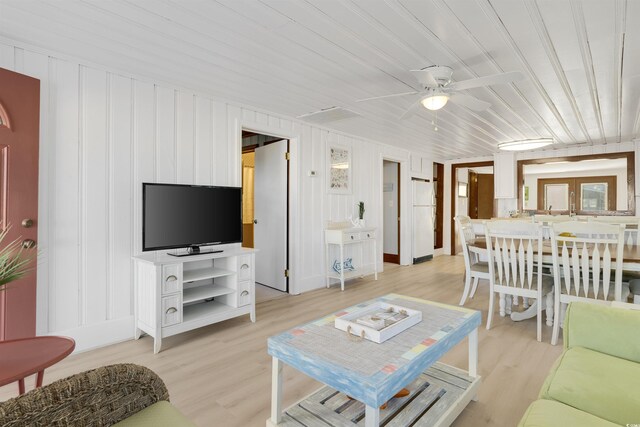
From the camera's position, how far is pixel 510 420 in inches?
70.1

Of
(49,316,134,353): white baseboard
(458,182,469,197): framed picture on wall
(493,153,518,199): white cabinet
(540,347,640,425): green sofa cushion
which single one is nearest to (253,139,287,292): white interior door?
(49,316,134,353): white baseboard

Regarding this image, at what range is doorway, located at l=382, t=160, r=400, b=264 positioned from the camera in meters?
6.61

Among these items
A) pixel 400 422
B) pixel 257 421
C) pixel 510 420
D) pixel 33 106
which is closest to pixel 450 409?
pixel 400 422

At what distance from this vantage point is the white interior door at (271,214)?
4.41 metres

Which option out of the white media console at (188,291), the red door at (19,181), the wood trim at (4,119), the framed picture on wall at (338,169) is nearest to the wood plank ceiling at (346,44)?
the red door at (19,181)

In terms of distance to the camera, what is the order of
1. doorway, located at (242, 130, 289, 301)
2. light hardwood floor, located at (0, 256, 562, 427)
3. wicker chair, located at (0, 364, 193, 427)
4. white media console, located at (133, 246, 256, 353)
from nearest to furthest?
wicker chair, located at (0, 364, 193, 427), light hardwood floor, located at (0, 256, 562, 427), white media console, located at (133, 246, 256, 353), doorway, located at (242, 130, 289, 301)

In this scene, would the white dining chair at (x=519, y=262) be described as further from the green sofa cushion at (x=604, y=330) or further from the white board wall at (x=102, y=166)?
the white board wall at (x=102, y=166)

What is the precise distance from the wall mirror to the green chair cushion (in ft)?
20.9

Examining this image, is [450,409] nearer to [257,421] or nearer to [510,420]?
[510,420]

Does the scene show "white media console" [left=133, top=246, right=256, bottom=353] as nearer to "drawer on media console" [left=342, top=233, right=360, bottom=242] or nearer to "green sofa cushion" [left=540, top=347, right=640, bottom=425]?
"drawer on media console" [left=342, top=233, right=360, bottom=242]

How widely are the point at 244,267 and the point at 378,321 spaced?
1807 mm

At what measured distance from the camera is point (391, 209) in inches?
265

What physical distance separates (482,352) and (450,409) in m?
1.17

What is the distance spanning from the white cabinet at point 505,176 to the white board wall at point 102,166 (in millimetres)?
5634
